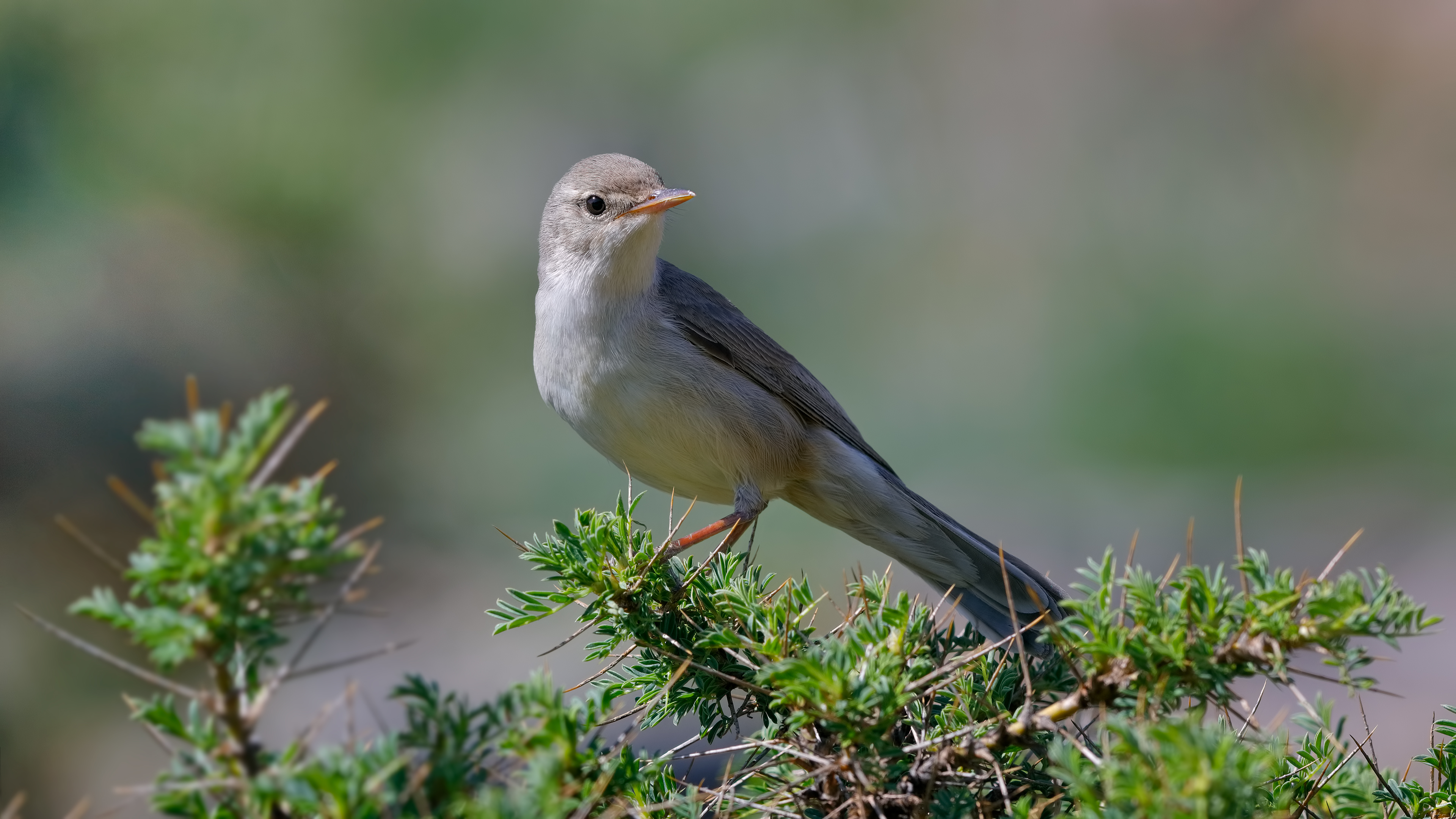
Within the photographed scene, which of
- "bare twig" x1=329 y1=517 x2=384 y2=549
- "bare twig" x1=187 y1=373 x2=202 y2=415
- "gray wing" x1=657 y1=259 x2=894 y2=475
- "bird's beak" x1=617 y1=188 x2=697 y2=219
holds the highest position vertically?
"bird's beak" x1=617 y1=188 x2=697 y2=219

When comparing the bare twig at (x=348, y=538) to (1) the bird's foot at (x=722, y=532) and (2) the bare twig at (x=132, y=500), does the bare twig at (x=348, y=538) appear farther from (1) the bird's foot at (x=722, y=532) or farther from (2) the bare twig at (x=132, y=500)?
(1) the bird's foot at (x=722, y=532)

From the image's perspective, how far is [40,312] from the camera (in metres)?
7.07

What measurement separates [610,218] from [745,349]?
2.37ft

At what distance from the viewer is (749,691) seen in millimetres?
1799

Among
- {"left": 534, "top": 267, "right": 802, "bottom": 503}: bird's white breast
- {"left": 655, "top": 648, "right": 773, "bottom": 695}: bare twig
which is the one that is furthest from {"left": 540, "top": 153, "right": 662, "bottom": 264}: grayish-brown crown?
{"left": 655, "top": 648, "right": 773, "bottom": 695}: bare twig

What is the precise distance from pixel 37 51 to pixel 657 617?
6931 millimetres

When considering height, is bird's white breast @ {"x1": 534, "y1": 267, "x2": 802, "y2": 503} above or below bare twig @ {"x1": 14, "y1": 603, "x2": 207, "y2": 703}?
above

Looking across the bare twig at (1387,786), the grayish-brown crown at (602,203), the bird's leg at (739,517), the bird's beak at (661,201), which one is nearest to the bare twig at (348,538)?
the bare twig at (1387,786)

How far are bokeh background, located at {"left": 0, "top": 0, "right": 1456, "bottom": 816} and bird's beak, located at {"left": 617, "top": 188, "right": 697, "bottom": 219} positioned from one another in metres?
2.11

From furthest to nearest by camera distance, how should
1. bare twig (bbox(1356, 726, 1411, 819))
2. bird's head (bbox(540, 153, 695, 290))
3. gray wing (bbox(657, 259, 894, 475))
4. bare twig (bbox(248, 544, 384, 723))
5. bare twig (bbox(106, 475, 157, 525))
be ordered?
1. gray wing (bbox(657, 259, 894, 475))
2. bird's head (bbox(540, 153, 695, 290))
3. bare twig (bbox(1356, 726, 1411, 819))
4. bare twig (bbox(248, 544, 384, 723))
5. bare twig (bbox(106, 475, 157, 525))

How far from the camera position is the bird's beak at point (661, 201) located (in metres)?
3.62

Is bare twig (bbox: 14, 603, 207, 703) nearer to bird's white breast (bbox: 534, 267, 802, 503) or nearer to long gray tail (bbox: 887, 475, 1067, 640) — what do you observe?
bird's white breast (bbox: 534, 267, 802, 503)

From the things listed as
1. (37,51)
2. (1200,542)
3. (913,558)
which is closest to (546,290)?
(913,558)

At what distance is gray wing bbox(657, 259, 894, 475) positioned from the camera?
393cm
